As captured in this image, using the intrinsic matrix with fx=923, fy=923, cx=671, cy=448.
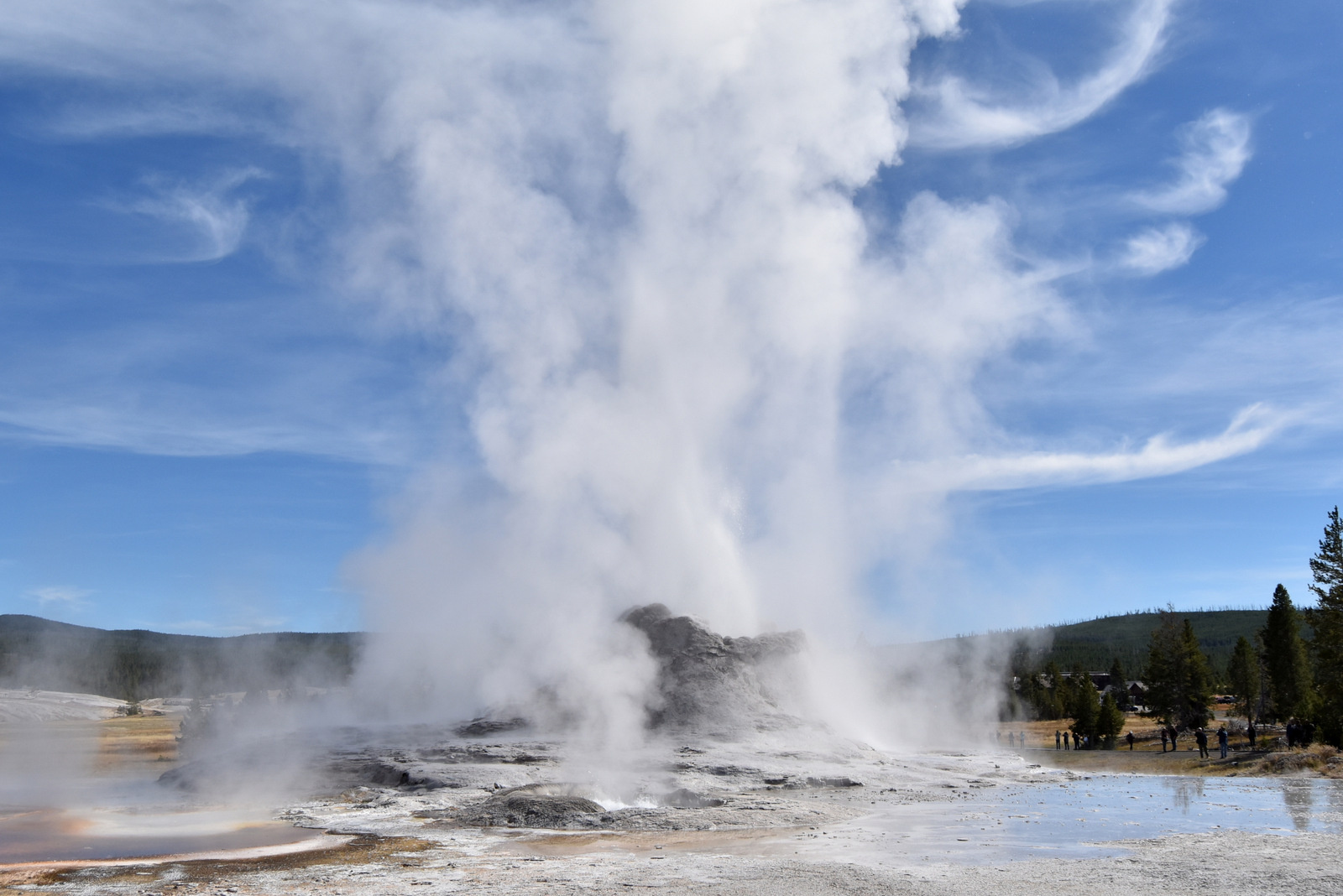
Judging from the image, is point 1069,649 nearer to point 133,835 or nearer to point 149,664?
point 149,664

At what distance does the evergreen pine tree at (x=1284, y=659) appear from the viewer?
55188mm

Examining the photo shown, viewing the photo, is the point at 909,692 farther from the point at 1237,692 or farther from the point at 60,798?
the point at 1237,692

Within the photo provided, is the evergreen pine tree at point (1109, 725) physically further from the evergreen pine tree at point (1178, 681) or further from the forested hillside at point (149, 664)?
the forested hillside at point (149, 664)

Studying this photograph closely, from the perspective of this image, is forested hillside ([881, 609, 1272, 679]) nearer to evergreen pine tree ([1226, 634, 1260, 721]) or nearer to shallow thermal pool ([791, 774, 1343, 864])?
evergreen pine tree ([1226, 634, 1260, 721])

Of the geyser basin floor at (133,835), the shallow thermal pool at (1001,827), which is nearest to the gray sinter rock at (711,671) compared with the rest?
the shallow thermal pool at (1001,827)

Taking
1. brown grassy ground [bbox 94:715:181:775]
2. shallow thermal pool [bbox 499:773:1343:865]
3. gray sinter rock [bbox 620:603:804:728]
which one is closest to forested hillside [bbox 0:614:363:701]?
brown grassy ground [bbox 94:715:181:775]

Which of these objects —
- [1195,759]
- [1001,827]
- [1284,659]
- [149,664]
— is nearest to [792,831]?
[1001,827]

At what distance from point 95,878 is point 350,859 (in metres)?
3.75

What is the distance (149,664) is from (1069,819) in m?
108

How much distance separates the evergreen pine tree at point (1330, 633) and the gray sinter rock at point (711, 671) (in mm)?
20530

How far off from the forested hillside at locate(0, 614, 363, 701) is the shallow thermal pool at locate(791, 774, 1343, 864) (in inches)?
1412

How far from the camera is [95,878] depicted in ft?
47.1

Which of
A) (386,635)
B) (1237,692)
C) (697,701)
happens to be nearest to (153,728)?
(386,635)

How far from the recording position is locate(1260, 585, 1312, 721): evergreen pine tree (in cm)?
5519
